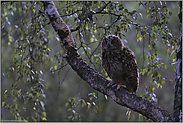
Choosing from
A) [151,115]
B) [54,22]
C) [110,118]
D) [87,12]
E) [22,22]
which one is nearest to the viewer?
[151,115]

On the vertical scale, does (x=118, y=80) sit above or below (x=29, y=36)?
below

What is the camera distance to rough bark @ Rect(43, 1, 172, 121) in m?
1.28

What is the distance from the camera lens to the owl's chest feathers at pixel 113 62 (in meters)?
2.01

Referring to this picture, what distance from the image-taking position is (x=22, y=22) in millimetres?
2418

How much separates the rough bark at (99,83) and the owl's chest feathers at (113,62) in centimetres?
30

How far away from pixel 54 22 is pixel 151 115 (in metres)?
1.33

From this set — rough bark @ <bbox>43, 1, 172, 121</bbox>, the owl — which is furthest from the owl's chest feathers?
rough bark @ <bbox>43, 1, 172, 121</bbox>

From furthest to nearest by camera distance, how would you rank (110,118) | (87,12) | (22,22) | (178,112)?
(110,118), (22,22), (87,12), (178,112)

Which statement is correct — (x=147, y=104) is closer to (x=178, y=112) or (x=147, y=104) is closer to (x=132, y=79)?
(x=178, y=112)

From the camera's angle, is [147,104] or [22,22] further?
[22,22]

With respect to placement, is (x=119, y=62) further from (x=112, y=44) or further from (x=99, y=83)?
(x=99, y=83)

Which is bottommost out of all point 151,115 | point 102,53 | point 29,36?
point 151,115

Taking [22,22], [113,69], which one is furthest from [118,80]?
[22,22]

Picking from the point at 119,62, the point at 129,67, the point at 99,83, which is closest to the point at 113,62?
the point at 119,62
